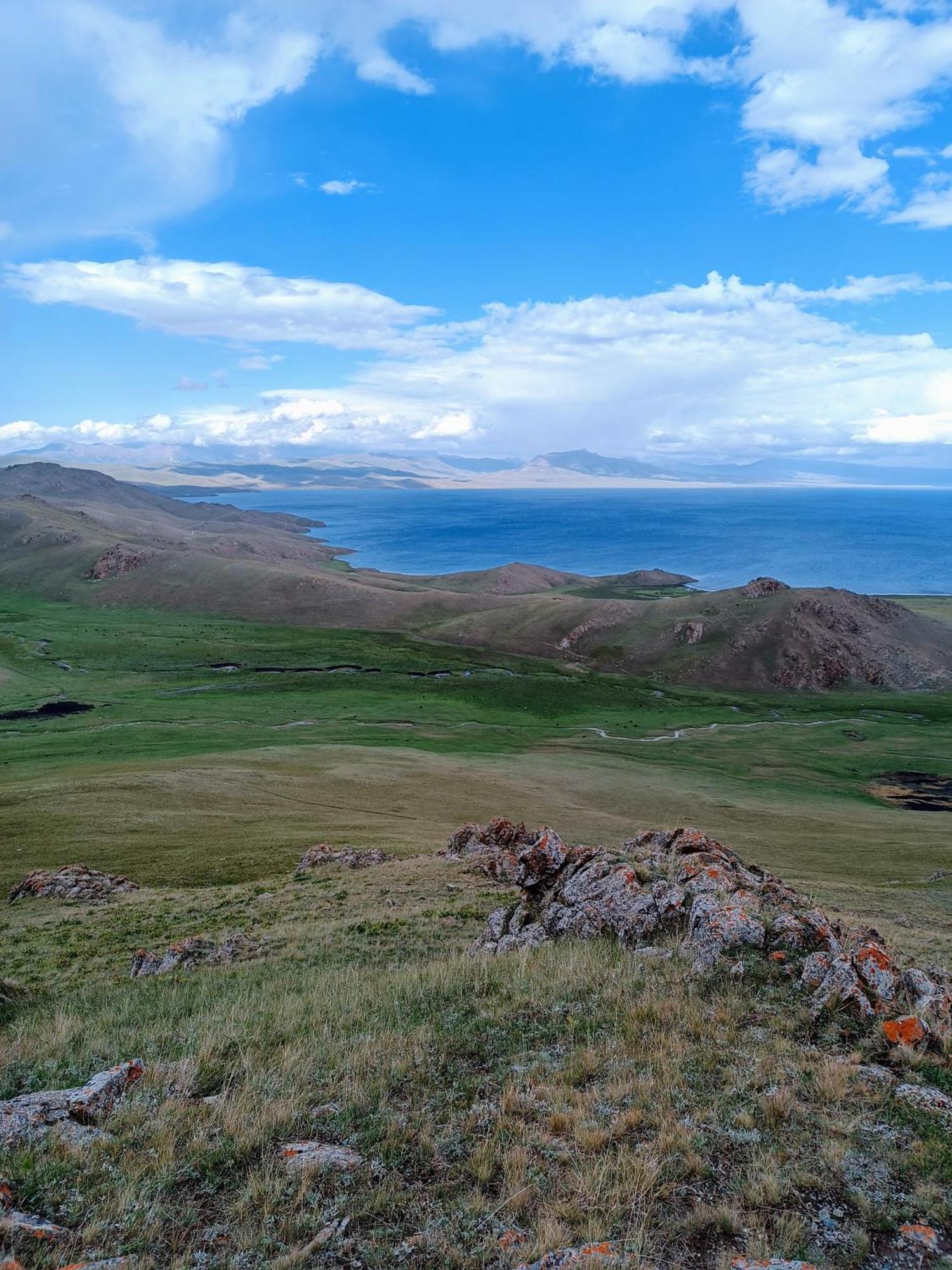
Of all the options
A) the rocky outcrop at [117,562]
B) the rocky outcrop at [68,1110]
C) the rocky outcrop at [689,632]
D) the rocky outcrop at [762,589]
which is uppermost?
the rocky outcrop at [762,589]

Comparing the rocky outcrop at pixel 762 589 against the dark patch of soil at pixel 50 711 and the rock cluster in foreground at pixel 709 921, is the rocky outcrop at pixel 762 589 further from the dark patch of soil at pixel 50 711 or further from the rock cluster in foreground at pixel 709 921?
the rock cluster in foreground at pixel 709 921

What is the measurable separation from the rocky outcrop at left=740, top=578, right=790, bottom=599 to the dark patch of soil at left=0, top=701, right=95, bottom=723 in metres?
115

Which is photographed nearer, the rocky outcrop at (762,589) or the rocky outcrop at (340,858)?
the rocky outcrop at (340,858)

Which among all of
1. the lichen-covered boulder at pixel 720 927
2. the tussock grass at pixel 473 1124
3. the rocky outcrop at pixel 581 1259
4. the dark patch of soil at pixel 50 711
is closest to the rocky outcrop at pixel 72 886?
the tussock grass at pixel 473 1124

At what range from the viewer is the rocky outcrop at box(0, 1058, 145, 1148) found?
25.9 feet

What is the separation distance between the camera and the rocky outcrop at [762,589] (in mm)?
128125

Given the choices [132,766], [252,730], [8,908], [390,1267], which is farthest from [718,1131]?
[252,730]

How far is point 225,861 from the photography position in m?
31.6

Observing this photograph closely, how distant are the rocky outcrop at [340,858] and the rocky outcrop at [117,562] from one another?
157203 millimetres

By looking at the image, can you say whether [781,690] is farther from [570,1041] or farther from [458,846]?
Result: [570,1041]

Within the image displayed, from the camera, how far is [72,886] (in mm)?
27062

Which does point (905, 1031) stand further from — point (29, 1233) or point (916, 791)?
point (916, 791)

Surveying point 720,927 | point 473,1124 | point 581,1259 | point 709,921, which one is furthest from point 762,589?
point 581,1259

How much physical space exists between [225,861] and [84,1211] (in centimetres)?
2681
